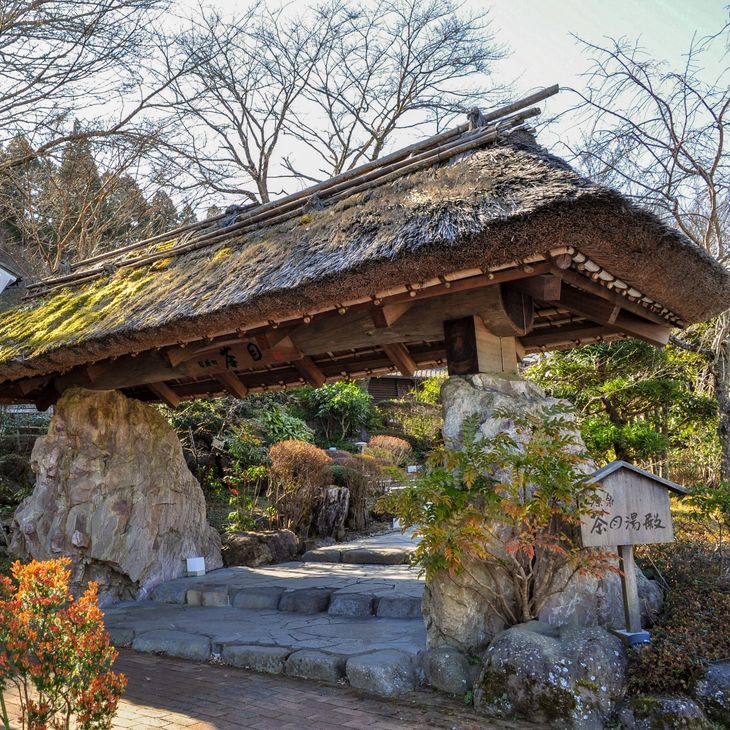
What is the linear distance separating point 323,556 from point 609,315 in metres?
6.65

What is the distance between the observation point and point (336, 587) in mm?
7211

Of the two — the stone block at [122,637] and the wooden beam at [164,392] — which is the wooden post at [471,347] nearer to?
the stone block at [122,637]

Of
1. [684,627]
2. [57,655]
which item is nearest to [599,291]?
[684,627]

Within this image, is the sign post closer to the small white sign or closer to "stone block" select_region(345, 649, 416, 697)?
"stone block" select_region(345, 649, 416, 697)

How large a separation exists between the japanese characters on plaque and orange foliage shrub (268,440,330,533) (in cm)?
730

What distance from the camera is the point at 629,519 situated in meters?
4.33

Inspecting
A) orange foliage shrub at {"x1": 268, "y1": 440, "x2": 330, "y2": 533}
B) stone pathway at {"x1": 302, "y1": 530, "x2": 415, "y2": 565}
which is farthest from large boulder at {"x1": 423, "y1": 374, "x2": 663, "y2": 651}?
orange foliage shrub at {"x1": 268, "y1": 440, "x2": 330, "y2": 533}

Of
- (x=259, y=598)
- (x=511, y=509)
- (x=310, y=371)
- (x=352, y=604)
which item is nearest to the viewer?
(x=511, y=509)

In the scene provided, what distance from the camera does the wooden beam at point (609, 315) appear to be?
4844mm

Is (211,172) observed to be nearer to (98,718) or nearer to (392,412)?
(392,412)

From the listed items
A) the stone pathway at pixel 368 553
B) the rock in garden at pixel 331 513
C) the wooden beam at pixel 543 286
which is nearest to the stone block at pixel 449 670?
the wooden beam at pixel 543 286

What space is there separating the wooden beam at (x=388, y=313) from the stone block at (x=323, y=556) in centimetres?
578

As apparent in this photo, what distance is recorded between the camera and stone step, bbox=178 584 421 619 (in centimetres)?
630

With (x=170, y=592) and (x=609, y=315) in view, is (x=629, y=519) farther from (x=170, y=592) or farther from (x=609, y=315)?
(x=170, y=592)
